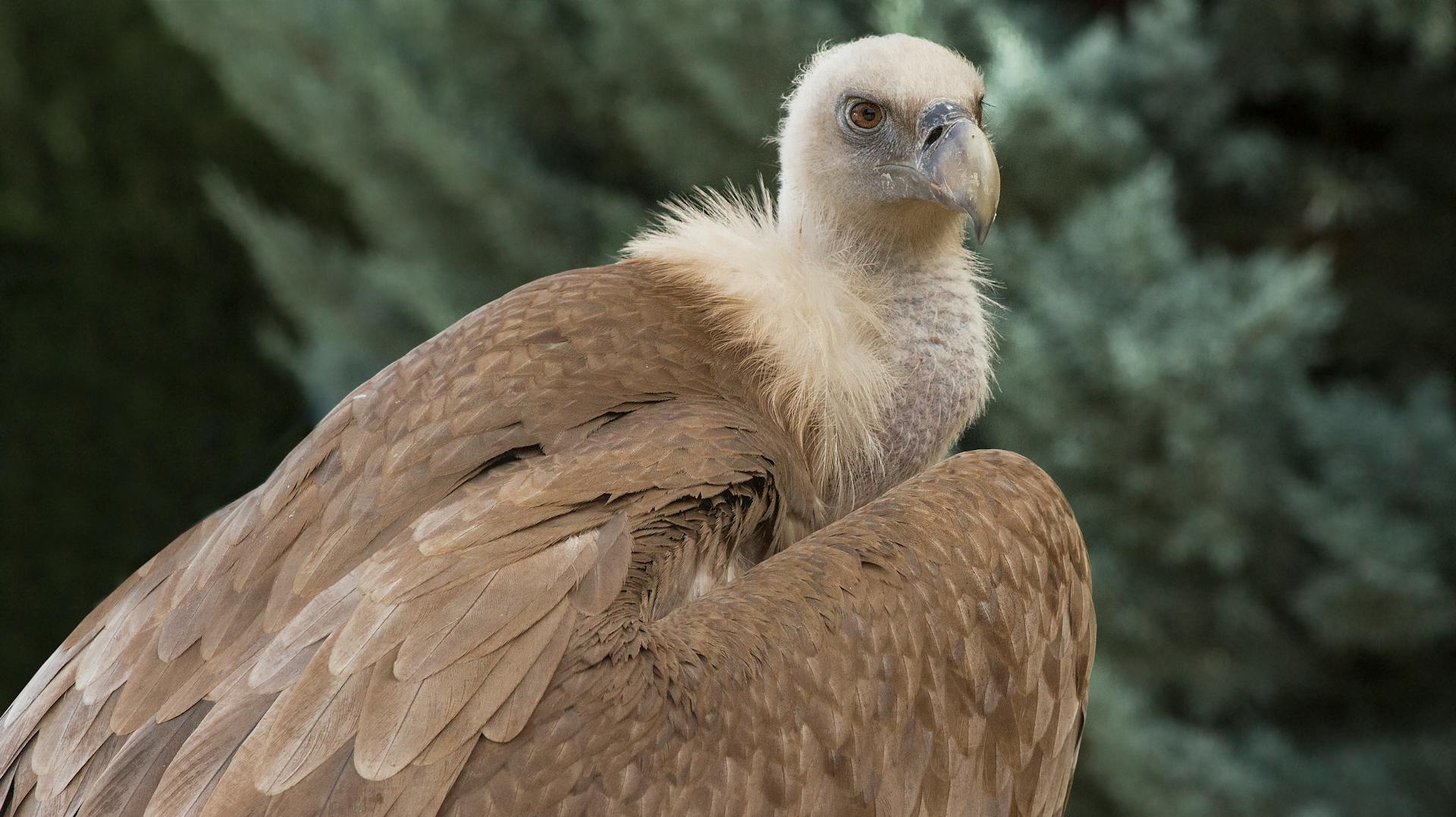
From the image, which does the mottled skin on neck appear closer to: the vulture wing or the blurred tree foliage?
the vulture wing

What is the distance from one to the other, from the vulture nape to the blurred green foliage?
1.69m

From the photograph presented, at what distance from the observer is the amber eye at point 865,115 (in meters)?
2.34

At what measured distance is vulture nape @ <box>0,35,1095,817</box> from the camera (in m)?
1.64

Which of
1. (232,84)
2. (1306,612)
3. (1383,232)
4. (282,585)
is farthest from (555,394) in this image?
(232,84)

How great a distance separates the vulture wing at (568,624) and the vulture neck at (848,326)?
0.24 ft

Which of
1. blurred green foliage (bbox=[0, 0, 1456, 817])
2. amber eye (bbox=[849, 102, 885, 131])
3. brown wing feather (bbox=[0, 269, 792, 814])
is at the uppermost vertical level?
blurred green foliage (bbox=[0, 0, 1456, 817])

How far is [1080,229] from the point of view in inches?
165

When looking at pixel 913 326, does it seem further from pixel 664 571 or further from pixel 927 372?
pixel 664 571

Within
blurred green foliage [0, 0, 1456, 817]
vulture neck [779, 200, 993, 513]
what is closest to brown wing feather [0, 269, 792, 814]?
vulture neck [779, 200, 993, 513]

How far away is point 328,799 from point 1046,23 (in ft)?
12.2

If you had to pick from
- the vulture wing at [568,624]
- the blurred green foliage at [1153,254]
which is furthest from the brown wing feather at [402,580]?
the blurred green foliage at [1153,254]

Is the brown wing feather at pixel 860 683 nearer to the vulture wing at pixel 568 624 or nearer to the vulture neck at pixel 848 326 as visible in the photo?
the vulture wing at pixel 568 624

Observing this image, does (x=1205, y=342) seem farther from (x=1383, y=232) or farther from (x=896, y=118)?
(x=896, y=118)

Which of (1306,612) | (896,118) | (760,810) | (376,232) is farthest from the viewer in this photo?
(376,232)
